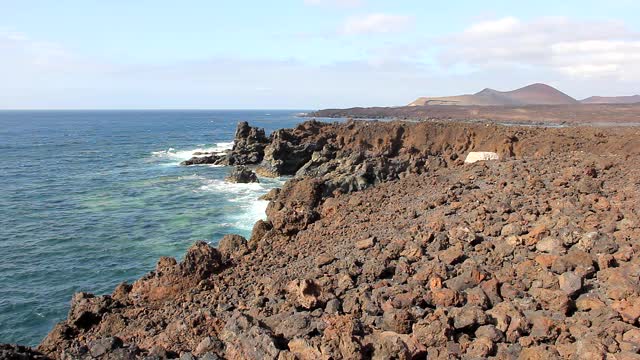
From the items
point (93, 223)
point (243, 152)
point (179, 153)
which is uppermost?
point (243, 152)

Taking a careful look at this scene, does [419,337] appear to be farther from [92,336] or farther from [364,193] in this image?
[364,193]

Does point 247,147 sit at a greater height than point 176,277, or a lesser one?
greater

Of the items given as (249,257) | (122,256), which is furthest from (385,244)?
(122,256)

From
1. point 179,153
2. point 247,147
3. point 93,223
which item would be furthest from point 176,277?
point 179,153

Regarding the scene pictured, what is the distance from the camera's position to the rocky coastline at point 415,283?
278 inches

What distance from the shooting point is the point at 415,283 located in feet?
29.7

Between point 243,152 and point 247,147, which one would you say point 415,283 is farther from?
point 247,147

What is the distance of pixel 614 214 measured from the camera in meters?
10.8

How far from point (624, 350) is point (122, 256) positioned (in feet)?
67.1

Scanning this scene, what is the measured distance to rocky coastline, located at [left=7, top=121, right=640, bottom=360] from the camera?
278 inches

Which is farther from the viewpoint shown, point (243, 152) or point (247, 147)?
point (247, 147)

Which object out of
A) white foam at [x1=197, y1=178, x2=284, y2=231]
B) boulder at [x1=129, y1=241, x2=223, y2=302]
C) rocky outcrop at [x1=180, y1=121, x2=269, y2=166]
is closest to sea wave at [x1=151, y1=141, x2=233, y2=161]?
rocky outcrop at [x1=180, y1=121, x2=269, y2=166]

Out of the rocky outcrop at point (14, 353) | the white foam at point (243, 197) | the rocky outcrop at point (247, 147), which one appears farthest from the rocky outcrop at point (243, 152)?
the rocky outcrop at point (14, 353)

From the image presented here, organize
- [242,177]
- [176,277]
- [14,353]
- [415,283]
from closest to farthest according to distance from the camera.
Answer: [14,353] → [415,283] → [176,277] → [242,177]
